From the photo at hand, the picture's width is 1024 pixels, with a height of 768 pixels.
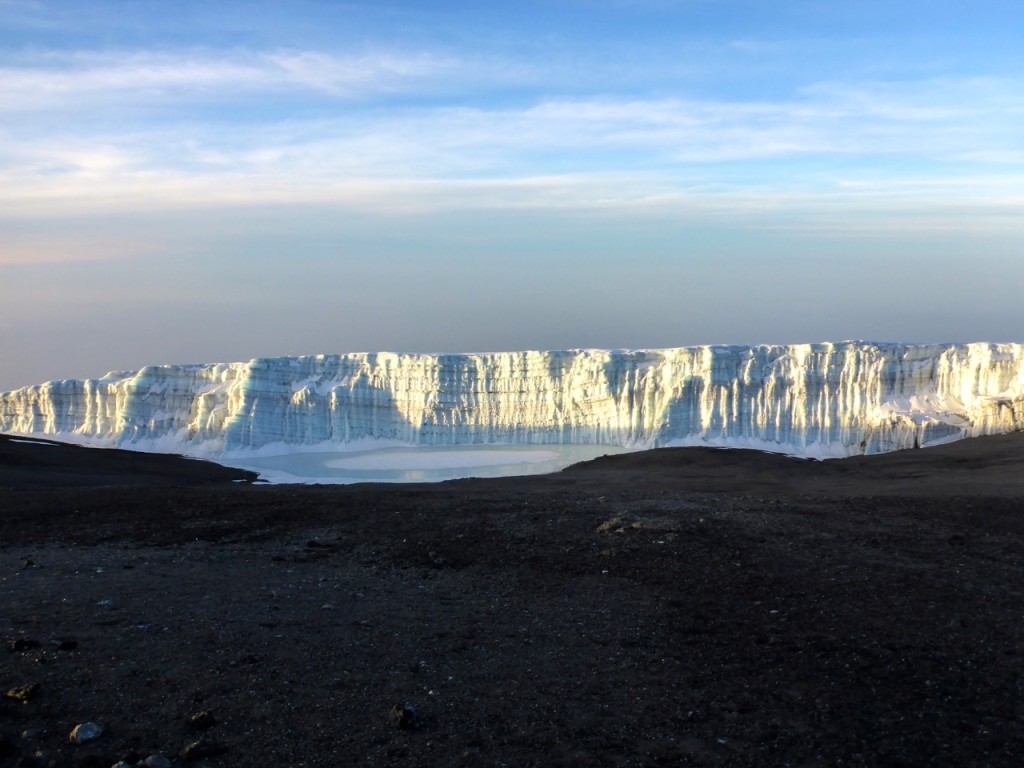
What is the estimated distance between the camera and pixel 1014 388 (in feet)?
107

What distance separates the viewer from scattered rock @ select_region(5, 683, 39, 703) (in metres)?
6.69

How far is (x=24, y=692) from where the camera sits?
6.72m

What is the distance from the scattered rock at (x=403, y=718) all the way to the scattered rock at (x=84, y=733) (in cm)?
189

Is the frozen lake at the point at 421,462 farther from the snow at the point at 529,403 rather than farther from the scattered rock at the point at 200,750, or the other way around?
the scattered rock at the point at 200,750

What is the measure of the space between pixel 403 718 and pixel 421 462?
100ft

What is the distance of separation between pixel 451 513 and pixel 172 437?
28.5 m

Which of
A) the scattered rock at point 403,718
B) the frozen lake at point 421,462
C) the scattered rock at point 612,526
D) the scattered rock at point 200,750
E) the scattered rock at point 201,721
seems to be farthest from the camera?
the frozen lake at point 421,462

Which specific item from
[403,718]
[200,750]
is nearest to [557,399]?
Answer: [403,718]

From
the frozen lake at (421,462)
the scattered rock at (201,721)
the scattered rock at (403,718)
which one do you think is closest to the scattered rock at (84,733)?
the scattered rock at (201,721)

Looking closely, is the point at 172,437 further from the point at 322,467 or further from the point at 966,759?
the point at 966,759

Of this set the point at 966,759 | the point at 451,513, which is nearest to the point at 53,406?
the point at 451,513

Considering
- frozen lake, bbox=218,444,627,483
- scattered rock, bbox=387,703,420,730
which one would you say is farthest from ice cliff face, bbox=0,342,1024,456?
scattered rock, bbox=387,703,420,730

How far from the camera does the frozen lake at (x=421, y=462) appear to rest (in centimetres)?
3428

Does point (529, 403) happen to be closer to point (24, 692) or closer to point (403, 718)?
point (403, 718)
